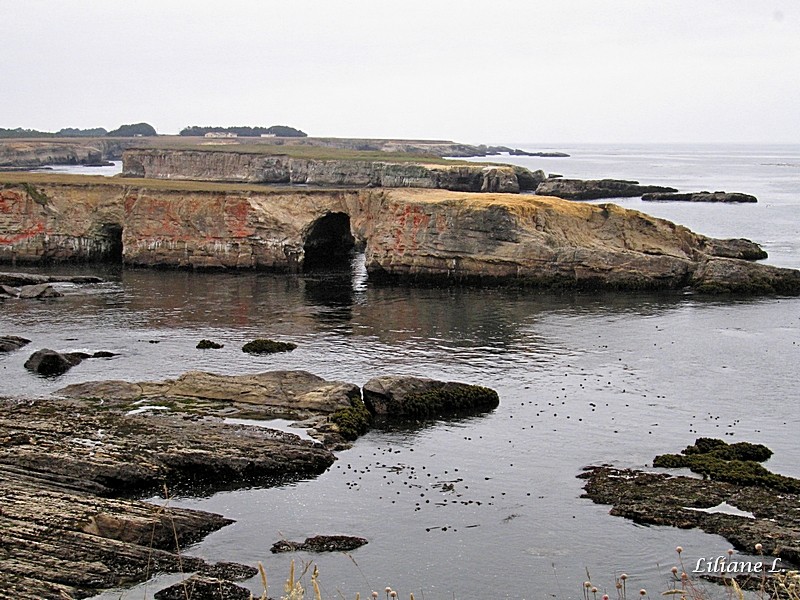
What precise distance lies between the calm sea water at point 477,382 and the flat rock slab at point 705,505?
0.55 meters

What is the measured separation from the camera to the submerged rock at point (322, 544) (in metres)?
24.8

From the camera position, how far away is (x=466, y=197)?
69438mm

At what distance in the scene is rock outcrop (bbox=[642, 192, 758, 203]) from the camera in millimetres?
136125

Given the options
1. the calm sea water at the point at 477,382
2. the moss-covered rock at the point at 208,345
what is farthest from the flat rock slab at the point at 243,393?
the moss-covered rock at the point at 208,345

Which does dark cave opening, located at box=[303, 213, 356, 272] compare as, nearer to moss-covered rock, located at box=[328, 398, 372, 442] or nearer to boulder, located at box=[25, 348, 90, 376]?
boulder, located at box=[25, 348, 90, 376]

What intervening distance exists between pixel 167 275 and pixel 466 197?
21.1 metres

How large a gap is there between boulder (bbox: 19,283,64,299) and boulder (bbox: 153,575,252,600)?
139 ft

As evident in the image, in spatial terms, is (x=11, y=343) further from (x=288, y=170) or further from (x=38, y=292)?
(x=288, y=170)

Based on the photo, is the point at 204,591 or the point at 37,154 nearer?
the point at 204,591

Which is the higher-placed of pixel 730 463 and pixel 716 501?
pixel 730 463

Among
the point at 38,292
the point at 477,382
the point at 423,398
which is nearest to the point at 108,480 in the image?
the point at 423,398

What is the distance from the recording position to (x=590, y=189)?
145 m

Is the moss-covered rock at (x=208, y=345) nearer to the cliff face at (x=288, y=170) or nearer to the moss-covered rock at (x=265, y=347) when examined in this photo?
the moss-covered rock at (x=265, y=347)

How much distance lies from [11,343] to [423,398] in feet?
70.3
